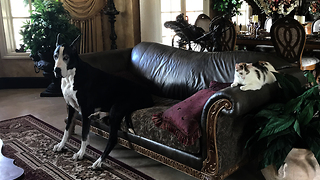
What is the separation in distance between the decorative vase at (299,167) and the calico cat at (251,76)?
457mm

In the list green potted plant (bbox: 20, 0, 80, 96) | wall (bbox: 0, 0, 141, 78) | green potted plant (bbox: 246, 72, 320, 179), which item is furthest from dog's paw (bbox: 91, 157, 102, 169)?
wall (bbox: 0, 0, 141, 78)

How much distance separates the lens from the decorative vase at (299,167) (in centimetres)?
187

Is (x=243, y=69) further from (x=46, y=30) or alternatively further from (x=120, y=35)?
(x=120, y=35)

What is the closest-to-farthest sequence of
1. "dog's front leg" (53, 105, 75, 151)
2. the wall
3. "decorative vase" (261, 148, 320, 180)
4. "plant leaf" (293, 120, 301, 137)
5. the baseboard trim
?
"plant leaf" (293, 120, 301, 137), "decorative vase" (261, 148, 320, 180), "dog's front leg" (53, 105, 75, 151), the wall, the baseboard trim

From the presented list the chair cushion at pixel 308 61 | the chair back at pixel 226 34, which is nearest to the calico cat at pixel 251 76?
the chair back at pixel 226 34

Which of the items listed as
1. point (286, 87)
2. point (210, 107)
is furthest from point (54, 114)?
point (286, 87)

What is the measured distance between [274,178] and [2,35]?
478 centimetres

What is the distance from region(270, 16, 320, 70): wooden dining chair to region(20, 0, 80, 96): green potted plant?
2732mm

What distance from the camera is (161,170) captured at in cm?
239

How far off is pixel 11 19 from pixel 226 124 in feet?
14.9

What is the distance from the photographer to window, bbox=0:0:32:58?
504 centimetres

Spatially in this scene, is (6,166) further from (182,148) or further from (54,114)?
(54,114)

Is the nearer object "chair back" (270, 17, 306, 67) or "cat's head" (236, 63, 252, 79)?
"cat's head" (236, 63, 252, 79)

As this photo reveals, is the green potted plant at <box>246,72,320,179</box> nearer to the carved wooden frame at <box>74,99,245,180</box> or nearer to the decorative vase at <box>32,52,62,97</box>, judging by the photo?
the carved wooden frame at <box>74,99,245,180</box>
